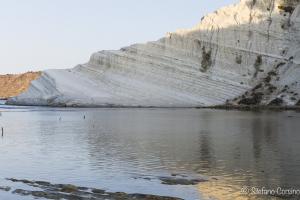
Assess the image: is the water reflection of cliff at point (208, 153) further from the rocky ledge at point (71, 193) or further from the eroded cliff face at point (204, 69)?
the eroded cliff face at point (204, 69)

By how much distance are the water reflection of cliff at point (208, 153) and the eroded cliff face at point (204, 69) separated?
50.3 m

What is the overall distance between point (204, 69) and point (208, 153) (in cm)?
7212

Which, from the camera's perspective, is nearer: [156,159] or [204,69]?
[156,159]

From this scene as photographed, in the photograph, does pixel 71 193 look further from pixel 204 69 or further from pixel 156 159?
pixel 204 69

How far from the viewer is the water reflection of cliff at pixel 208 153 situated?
71.5ft

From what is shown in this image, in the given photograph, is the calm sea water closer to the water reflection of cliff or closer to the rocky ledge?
the water reflection of cliff

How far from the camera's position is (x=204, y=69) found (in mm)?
100000

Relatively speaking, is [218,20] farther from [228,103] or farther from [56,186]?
[56,186]

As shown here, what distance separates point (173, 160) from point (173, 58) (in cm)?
7644

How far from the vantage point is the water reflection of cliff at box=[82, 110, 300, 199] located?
21781 millimetres

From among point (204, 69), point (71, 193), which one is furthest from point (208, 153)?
point (204, 69)

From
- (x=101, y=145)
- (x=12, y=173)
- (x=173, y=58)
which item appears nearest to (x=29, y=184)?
(x=12, y=173)

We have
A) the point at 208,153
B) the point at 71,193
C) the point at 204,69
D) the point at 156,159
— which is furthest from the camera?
the point at 204,69

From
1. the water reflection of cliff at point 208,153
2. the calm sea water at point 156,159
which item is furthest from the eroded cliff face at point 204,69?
the calm sea water at point 156,159
